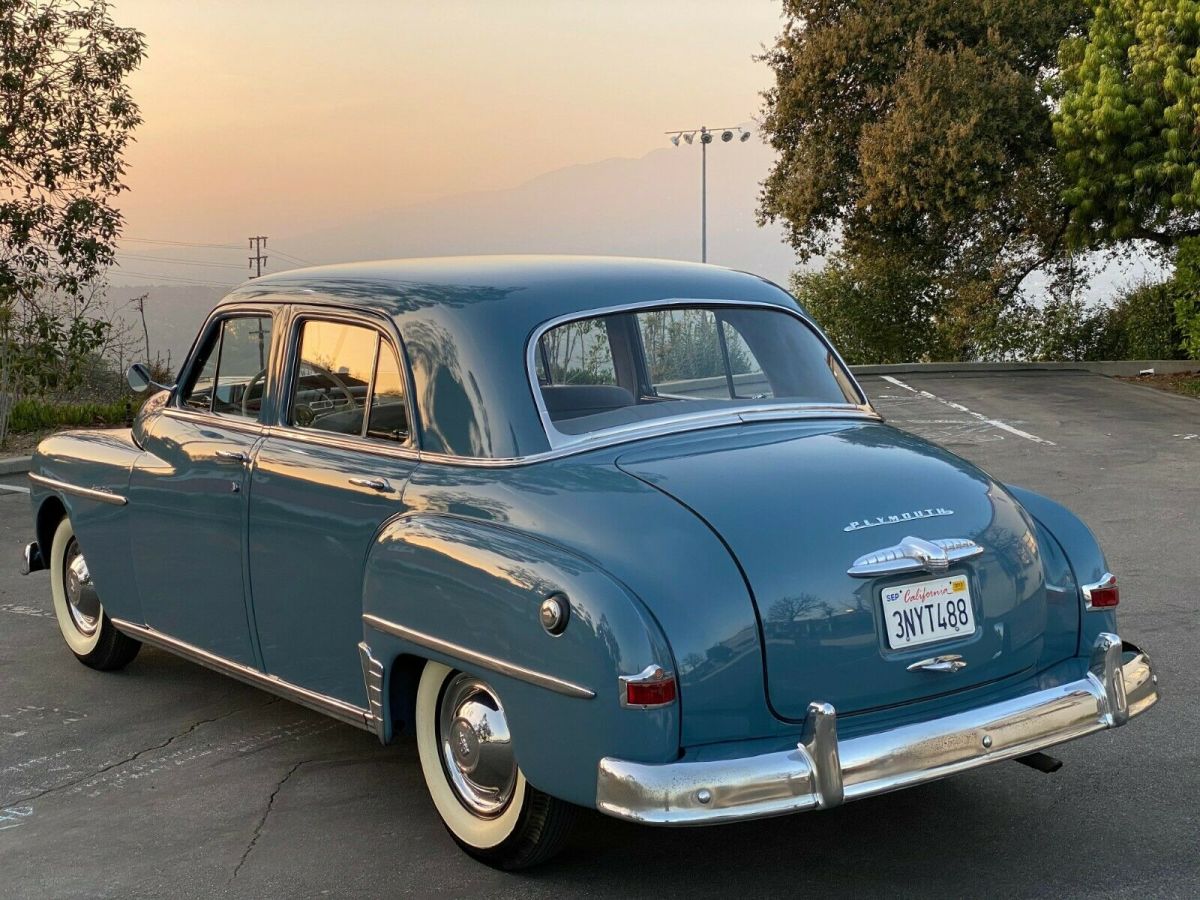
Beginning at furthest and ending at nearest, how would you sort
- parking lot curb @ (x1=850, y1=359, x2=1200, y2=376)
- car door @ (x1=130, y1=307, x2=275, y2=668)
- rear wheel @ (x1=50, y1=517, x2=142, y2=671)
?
parking lot curb @ (x1=850, y1=359, x2=1200, y2=376) → rear wheel @ (x1=50, y1=517, x2=142, y2=671) → car door @ (x1=130, y1=307, x2=275, y2=668)

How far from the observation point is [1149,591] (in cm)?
775

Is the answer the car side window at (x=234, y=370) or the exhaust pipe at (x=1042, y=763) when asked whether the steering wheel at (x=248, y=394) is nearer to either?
the car side window at (x=234, y=370)

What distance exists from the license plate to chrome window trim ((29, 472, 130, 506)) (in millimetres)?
3465

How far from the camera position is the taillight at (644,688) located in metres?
3.67

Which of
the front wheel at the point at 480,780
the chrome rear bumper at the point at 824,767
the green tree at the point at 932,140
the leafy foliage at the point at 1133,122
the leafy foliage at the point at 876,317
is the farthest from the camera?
the leafy foliage at the point at 876,317

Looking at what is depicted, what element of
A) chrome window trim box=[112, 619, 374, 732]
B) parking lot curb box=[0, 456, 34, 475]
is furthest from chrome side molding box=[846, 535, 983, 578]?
parking lot curb box=[0, 456, 34, 475]

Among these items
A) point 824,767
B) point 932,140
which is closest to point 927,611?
point 824,767

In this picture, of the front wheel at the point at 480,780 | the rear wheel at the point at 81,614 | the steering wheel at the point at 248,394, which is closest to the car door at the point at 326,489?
the steering wheel at the point at 248,394

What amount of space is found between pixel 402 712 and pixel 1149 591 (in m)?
4.81

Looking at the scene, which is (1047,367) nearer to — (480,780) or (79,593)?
(79,593)

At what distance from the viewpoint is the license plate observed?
3.97 metres

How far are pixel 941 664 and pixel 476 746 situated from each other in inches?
54.8

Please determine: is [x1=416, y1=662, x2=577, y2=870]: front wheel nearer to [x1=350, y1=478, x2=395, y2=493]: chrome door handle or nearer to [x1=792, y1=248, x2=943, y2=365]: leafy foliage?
[x1=350, y1=478, x2=395, y2=493]: chrome door handle

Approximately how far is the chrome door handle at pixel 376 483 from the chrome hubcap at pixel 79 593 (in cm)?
251
